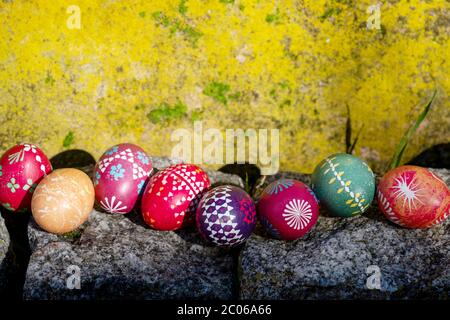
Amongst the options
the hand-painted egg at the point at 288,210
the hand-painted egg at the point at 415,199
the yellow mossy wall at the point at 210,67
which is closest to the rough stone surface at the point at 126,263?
the hand-painted egg at the point at 288,210

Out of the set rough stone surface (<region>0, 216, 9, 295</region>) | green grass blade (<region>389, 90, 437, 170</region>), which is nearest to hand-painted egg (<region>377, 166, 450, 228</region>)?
green grass blade (<region>389, 90, 437, 170</region>)

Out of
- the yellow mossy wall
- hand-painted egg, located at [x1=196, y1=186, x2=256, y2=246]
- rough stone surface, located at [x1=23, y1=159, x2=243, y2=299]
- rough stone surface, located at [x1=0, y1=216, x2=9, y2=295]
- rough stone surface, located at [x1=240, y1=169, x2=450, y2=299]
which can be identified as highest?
the yellow mossy wall

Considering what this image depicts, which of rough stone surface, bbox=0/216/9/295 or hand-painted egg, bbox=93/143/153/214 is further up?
hand-painted egg, bbox=93/143/153/214

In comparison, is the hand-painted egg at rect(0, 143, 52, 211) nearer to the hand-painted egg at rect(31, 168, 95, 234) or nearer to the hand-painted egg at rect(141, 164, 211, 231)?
the hand-painted egg at rect(31, 168, 95, 234)

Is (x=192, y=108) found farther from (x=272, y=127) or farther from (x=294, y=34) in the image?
(x=294, y=34)

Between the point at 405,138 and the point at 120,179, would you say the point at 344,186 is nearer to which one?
the point at 405,138
